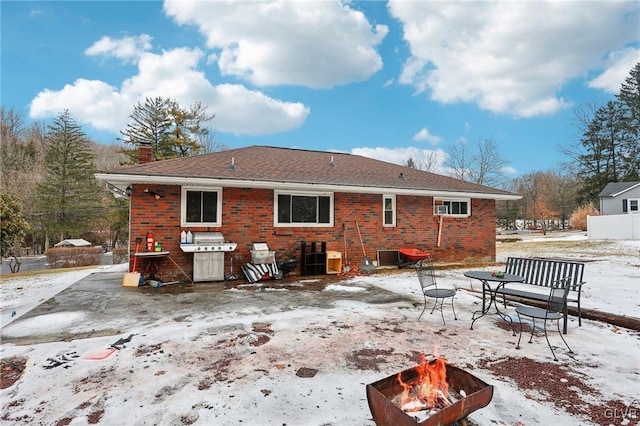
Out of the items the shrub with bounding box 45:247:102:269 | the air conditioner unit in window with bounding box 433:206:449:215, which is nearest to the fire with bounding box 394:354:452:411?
the air conditioner unit in window with bounding box 433:206:449:215

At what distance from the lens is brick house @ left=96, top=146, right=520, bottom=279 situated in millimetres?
8289

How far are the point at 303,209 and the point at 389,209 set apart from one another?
3.13 m

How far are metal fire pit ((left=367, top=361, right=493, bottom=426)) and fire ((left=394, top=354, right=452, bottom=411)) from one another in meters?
0.03

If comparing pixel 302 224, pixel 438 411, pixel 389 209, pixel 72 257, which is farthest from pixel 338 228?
pixel 72 257

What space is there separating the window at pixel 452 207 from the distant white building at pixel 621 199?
23009mm

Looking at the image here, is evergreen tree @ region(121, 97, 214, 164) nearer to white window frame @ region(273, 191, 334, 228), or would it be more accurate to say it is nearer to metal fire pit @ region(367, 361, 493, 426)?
white window frame @ region(273, 191, 334, 228)

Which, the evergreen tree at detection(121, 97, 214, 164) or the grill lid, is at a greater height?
the evergreen tree at detection(121, 97, 214, 164)

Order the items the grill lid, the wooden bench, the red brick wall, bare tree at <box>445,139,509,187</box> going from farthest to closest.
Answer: bare tree at <box>445,139,509,187</box>, the red brick wall, the grill lid, the wooden bench

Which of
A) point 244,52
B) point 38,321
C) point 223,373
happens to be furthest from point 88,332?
point 244,52

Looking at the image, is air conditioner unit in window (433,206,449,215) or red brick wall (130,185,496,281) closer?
red brick wall (130,185,496,281)

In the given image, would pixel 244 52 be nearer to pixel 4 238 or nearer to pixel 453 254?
pixel 453 254

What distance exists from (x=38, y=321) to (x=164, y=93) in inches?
987

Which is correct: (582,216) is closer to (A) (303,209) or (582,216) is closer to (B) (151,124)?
(A) (303,209)

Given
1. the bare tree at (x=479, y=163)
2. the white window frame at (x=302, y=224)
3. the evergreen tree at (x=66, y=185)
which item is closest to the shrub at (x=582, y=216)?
the bare tree at (x=479, y=163)
